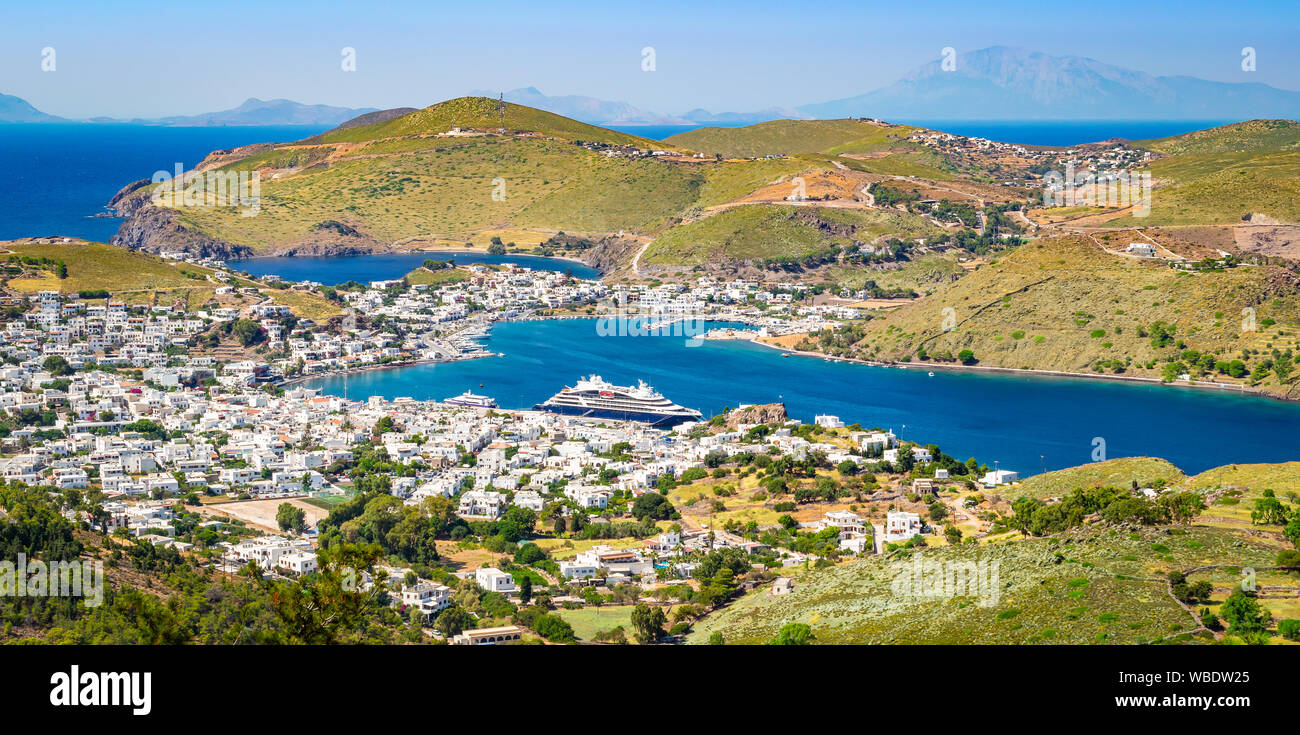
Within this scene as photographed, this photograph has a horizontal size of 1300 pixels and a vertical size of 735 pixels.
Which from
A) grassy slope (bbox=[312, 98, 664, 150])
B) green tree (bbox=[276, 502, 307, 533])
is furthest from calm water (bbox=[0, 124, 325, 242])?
green tree (bbox=[276, 502, 307, 533])

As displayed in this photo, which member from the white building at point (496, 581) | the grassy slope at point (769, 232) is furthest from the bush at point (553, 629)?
the grassy slope at point (769, 232)

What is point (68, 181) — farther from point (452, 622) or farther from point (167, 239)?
point (452, 622)

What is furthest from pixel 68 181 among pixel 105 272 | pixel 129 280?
pixel 129 280

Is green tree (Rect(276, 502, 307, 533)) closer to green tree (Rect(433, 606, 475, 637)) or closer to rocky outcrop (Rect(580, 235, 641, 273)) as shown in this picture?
green tree (Rect(433, 606, 475, 637))

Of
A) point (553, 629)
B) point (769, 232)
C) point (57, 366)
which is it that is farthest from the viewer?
point (769, 232)

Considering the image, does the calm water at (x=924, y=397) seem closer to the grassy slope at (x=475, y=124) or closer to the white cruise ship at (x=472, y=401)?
the white cruise ship at (x=472, y=401)
